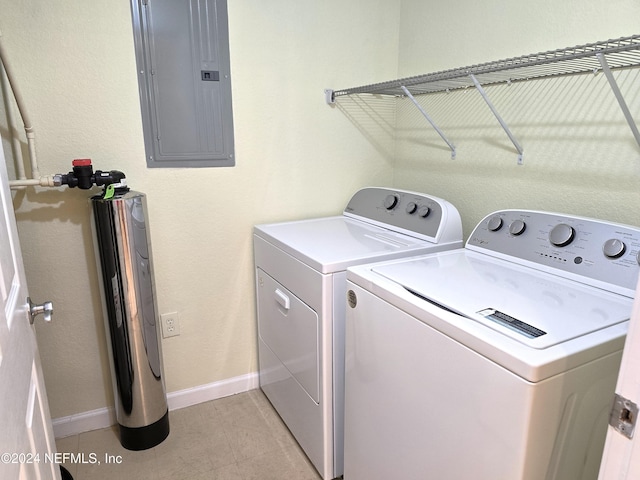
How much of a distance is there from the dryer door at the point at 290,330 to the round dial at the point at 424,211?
0.62m

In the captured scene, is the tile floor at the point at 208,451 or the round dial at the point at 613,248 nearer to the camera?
the round dial at the point at 613,248

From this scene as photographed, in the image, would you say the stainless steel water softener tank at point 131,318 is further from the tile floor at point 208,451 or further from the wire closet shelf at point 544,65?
the wire closet shelf at point 544,65

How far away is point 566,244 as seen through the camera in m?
1.23

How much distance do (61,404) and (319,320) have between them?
4.18ft

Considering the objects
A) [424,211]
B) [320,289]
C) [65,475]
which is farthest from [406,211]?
[65,475]

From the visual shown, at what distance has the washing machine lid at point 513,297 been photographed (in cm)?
89

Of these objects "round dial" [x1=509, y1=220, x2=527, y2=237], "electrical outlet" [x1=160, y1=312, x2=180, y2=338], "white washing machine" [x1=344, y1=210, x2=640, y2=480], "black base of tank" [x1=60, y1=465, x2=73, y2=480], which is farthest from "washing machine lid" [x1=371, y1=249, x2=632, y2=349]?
"black base of tank" [x1=60, y1=465, x2=73, y2=480]

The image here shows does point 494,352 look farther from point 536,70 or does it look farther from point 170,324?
point 170,324

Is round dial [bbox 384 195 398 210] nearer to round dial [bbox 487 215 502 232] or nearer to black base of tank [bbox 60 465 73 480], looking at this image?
round dial [bbox 487 215 502 232]

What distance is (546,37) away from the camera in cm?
142

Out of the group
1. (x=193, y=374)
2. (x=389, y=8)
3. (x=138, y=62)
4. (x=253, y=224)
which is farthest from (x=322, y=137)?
(x=193, y=374)

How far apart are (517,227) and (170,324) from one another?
154cm

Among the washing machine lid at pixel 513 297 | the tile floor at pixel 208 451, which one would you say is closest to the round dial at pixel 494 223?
the washing machine lid at pixel 513 297

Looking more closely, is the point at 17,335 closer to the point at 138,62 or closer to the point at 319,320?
the point at 319,320
